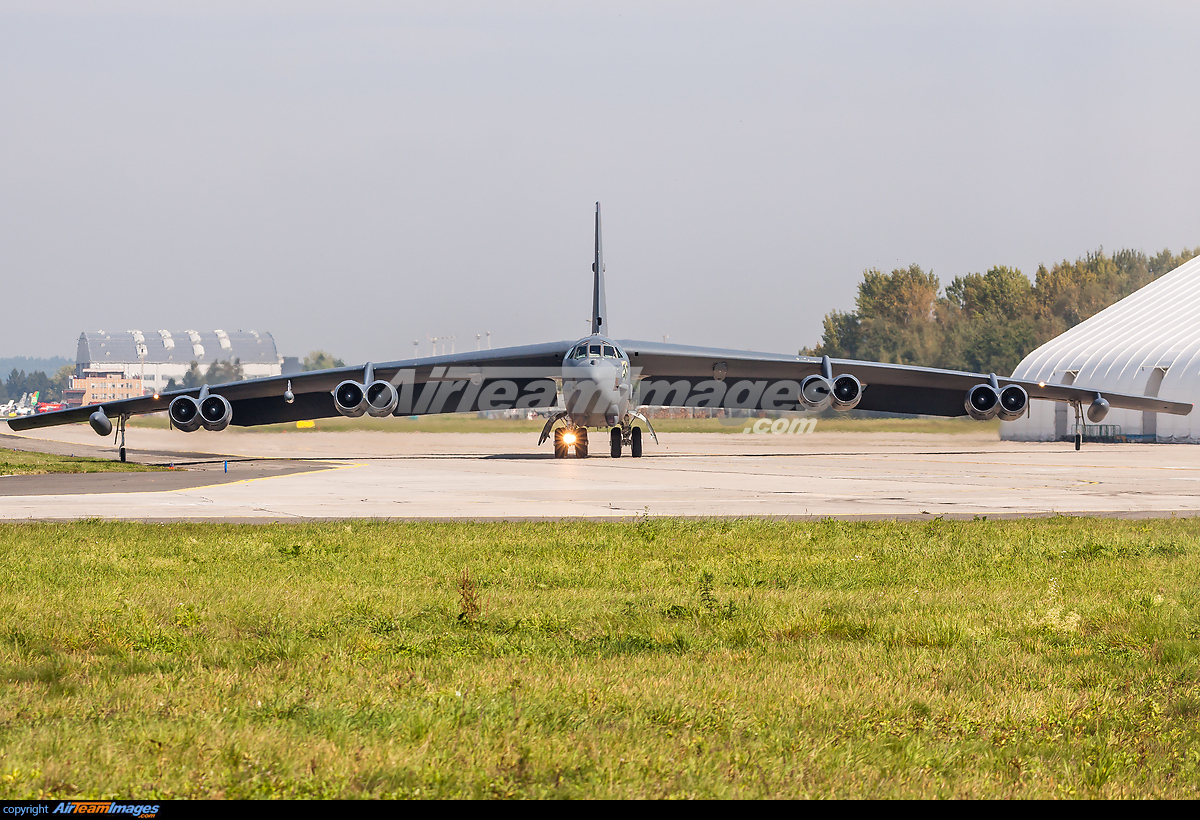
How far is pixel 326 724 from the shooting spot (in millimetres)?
5301

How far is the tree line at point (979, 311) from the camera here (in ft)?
271

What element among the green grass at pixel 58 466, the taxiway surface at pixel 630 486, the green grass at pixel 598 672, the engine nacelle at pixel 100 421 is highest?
the engine nacelle at pixel 100 421

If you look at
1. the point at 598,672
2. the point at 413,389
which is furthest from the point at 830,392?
the point at 598,672

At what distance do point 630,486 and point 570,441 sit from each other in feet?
45.7

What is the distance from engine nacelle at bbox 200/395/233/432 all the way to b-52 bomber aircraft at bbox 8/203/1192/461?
0.03 meters

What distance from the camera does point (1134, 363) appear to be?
55406mm

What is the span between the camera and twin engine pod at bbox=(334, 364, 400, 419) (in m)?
36.4

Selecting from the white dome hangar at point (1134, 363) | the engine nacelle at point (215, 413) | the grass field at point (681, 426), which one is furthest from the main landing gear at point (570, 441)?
the white dome hangar at point (1134, 363)

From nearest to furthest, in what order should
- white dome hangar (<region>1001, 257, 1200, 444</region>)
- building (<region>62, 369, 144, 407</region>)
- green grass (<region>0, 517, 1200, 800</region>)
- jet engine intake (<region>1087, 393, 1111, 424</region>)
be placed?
green grass (<region>0, 517, 1200, 800</region>) < jet engine intake (<region>1087, 393, 1111, 424</region>) < white dome hangar (<region>1001, 257, 1200, 444</region>) < building (<region>62, 369, 144, 407</region>)

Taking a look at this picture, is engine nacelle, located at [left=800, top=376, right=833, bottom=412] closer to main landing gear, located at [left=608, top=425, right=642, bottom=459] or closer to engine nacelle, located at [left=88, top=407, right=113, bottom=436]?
main landing gear, located at [left=608, top=425, right=642, bottom=459]

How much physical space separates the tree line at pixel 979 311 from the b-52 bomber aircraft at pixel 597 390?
130ft

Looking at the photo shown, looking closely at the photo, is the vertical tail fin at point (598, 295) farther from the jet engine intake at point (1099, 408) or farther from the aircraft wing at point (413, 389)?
the jet engine intake at point (1099, 408)

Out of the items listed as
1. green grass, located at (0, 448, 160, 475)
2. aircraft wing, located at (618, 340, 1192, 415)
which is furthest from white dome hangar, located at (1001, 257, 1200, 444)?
A: green grass, located at (0, 448, 160, 475)

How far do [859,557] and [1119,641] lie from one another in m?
4.19
